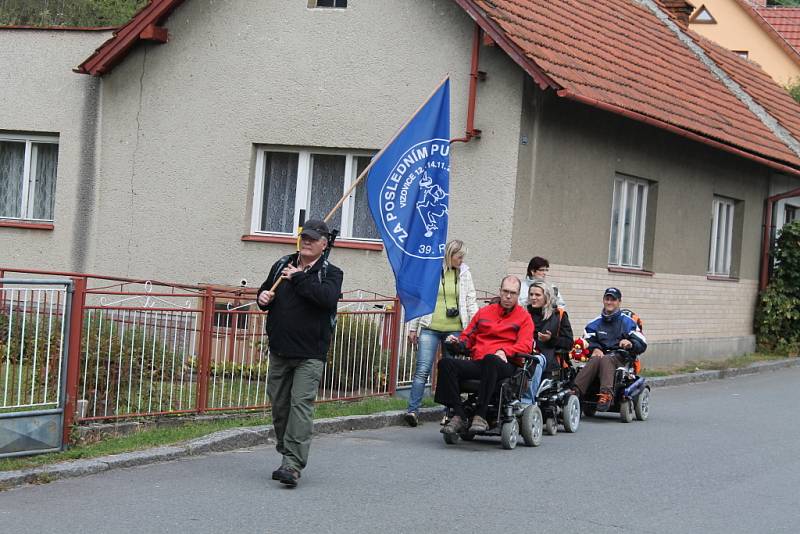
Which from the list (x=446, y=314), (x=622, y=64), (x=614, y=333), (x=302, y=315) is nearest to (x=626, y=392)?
(x=614, y=333)

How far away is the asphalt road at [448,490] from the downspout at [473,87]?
4501mm

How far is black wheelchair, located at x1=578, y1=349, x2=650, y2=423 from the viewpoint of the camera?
40.9ft

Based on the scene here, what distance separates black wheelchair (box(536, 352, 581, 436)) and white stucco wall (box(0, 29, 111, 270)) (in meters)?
7.86

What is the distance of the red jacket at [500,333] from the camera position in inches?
410

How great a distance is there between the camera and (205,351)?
10.4 meters

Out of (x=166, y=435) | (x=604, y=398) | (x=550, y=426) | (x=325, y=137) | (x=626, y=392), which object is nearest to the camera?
(x=166, y=435)

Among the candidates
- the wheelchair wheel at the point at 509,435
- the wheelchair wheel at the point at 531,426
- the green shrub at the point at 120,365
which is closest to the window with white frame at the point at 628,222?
the wheelchair wheel at the point at 531,426

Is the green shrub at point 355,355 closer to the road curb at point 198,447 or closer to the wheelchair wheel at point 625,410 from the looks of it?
the road curb at point 198,447

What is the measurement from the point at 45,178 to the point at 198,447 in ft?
30.2

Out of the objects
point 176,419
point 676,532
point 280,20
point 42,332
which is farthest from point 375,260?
point 676,532

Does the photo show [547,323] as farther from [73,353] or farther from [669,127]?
[669,127]

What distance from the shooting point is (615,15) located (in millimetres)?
20250

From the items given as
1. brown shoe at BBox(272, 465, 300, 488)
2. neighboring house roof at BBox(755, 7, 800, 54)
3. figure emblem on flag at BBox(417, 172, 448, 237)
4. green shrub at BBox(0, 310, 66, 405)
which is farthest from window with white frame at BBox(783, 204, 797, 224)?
neighboring house roof at BBox(755, 7, 800, 54)

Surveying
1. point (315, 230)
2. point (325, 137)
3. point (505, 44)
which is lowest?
point (315, 230)
